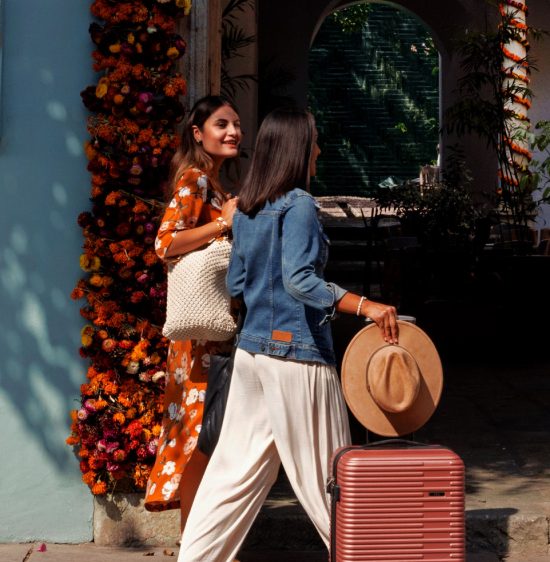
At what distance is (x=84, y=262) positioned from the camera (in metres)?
3.54

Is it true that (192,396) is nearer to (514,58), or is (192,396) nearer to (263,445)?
(263,445)

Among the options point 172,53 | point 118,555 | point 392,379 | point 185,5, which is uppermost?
point 185,5

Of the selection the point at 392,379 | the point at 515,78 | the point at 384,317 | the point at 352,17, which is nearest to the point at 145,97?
the point at 384,317

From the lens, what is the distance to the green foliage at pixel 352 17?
26.2 m

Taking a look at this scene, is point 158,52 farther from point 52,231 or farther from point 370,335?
point 370,335

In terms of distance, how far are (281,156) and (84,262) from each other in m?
1.28

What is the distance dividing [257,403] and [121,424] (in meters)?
1.04

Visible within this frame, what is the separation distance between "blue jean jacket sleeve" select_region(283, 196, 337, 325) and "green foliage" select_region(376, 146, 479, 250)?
18.0ft

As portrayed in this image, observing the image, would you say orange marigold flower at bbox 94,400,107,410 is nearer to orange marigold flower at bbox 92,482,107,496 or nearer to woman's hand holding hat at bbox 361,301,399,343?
orange marigold flower at bbox 92,482,107,496

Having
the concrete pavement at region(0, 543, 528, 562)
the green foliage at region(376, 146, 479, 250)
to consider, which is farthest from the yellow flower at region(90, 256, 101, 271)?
the green foliage at region(376, 146, 479, 250)

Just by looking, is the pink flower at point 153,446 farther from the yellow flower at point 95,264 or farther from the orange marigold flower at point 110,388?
the yellow flower at point 95,264

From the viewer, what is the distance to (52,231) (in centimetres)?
361

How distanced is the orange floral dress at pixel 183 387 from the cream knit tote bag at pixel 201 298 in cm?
12

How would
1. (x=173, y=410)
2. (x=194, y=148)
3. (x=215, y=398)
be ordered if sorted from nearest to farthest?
(x=215, y=398) → (x=194, y=148) → (x=173, y=410)
